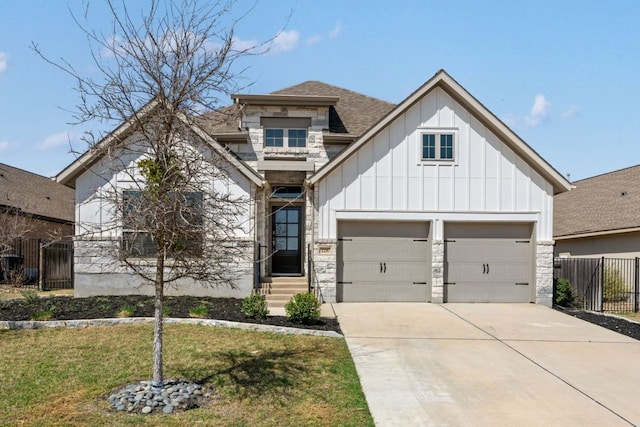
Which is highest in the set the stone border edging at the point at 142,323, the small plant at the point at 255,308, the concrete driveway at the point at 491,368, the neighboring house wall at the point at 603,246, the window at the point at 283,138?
the window at the point at 283,138

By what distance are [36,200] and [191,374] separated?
2048 centimetres

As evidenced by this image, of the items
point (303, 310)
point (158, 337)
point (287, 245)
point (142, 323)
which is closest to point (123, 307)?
point (142, 323)

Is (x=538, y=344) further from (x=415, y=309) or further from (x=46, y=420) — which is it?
(x=46, y=420)

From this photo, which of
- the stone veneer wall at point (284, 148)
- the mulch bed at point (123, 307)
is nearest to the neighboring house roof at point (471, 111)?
the stone veneer wall at point (284, 148)

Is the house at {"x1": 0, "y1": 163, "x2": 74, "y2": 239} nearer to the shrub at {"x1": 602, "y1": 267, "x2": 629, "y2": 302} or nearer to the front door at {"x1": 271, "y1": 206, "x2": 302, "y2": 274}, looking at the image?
the front door at {"x1": 271, "y1": 206, "x2": 302, "y2": 274}

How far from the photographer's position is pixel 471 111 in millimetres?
16000

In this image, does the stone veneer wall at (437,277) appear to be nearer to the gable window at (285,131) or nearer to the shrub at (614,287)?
the gable window at (285,131)

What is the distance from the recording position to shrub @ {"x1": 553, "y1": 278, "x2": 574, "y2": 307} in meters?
16.2

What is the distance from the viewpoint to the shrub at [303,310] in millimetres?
11570

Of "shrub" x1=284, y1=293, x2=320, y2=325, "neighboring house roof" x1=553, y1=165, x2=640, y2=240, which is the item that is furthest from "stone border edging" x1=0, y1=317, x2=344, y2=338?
"neighboring house roof" x1=553, y1=165, x2=640, y2=240

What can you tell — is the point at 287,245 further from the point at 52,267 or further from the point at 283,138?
the point at 52,267

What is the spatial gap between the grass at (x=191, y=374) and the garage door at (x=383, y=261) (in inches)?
215

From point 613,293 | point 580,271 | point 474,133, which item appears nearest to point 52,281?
point 474,133

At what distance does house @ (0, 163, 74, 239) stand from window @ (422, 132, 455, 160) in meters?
14.7
